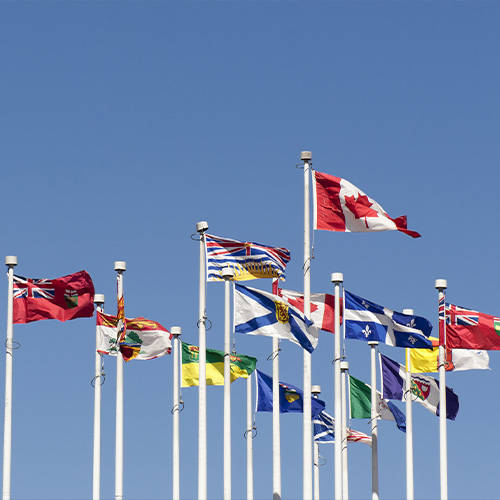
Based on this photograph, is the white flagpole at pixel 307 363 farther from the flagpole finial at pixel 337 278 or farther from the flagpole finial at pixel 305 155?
the flagpole finial at pixel 337 278

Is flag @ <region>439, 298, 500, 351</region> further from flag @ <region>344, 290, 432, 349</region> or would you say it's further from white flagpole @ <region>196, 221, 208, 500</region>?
white flagpole @ <region>196, 221, 208, 500</region>

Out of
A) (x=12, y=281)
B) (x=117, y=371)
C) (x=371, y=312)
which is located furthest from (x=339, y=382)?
(x=12, y=281)

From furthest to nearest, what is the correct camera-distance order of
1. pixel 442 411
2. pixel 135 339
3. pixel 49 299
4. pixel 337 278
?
pixel 442 411 < pixel 49 299 < pixel 135 339 < pixel 337 278

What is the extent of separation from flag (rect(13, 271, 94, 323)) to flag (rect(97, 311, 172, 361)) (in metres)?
1.15

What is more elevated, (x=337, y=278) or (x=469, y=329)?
(x=337, y=278)

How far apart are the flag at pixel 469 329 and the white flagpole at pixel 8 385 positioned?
50.3 ft

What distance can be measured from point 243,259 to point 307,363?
4.28 meters

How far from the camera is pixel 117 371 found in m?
53.4

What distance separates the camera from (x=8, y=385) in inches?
2109

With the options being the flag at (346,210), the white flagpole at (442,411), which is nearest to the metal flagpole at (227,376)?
the flag at (346,210)

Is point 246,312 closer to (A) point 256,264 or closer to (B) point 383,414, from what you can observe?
(A) point 256,264

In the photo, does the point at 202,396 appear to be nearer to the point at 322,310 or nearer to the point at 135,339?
the point at 135,339

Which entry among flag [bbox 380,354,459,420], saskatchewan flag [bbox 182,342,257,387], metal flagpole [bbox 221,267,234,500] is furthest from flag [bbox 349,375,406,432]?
metal flagpole [bbox 221,267,234,500]

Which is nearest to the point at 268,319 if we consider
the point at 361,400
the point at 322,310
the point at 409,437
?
the point at 322,310
